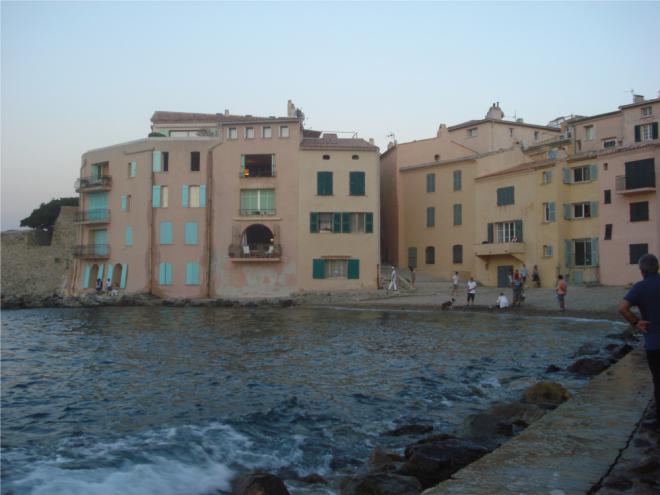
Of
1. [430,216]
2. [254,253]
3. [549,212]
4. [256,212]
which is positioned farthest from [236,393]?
[430,216]

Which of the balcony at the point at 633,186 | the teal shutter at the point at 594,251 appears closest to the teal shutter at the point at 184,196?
the teal shutter at the point at 594,251

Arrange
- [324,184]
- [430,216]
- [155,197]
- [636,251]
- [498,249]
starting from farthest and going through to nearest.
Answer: [430,216], [155,197], [324,184], [498,249], [636,251]

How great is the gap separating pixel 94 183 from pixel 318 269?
2027 cm

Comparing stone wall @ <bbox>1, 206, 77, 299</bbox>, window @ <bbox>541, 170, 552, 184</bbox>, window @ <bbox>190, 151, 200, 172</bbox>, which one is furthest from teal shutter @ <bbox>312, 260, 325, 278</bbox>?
stone wall @ <bbox>1, 206, 77, 299</bbox>

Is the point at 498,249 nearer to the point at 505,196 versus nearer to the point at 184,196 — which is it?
the point at 505,196

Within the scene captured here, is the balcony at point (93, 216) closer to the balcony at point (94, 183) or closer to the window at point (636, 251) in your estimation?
the balcony at point (94, 183)

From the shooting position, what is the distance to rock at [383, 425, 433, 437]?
31.1 feet

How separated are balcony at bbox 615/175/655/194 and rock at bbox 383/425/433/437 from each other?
102ft

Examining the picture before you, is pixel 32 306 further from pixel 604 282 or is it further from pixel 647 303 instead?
pixel 647 303

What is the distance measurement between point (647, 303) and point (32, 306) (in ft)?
158

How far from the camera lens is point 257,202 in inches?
1775

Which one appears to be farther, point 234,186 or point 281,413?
point 234,186

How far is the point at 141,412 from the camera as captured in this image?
11180 millimetres

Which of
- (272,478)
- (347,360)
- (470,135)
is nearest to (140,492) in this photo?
(272,478)
